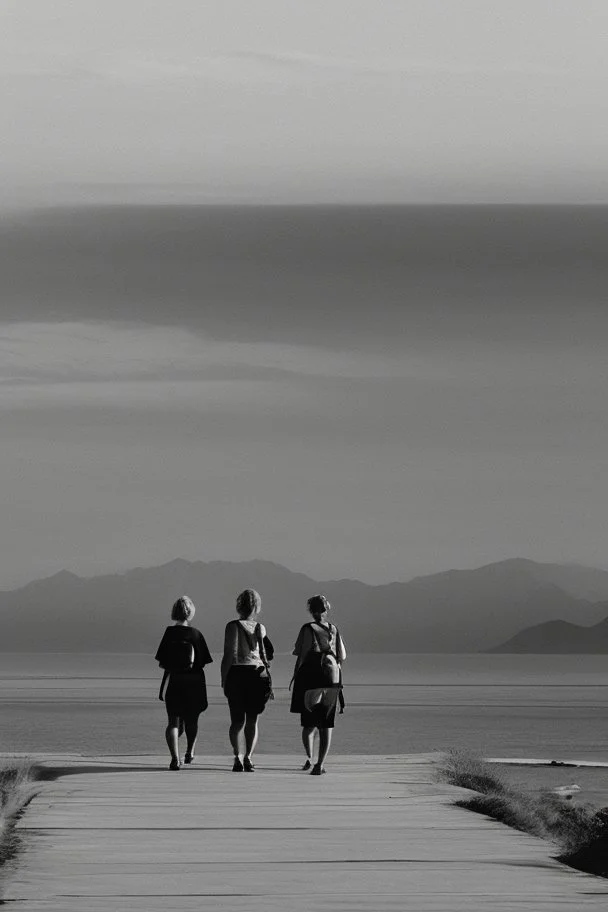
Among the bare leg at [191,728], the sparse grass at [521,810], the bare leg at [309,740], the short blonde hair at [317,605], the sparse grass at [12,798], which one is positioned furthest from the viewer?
the bare leg at [191,728]

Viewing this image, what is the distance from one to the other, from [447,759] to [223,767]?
2.56 metres

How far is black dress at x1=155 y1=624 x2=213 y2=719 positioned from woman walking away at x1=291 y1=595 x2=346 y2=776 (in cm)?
90

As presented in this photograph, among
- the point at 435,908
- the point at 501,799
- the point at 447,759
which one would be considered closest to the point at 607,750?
the point at 447,759

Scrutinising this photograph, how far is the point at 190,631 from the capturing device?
52.6 ft

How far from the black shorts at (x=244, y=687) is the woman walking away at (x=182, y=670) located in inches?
11.0

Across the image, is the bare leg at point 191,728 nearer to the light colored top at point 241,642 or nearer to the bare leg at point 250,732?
the bare leg at point 250,732

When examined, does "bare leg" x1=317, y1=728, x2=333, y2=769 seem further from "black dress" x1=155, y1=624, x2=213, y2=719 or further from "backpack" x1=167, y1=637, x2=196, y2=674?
"backpack" x1=167, y1=637, x2=196, y2=674

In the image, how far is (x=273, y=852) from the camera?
10.1 meters

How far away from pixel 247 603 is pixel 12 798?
3404 millimetres

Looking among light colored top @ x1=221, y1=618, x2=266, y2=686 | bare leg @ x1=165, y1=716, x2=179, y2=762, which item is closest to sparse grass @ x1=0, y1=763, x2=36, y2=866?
bare leg @ x1=165, y1=716, x2=179, y2=762

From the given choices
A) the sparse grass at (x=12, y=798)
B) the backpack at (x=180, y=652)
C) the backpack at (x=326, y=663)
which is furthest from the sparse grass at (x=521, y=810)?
the sparse grass at (x=12, y=798)

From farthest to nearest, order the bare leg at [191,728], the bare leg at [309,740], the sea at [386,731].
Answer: the sea at [386,731]
the bare leg at [191,728]
the bare leg at [309,740]

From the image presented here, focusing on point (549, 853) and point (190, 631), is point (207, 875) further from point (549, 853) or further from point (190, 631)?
point (190, 631)

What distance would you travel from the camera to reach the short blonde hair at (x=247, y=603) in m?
15.7
